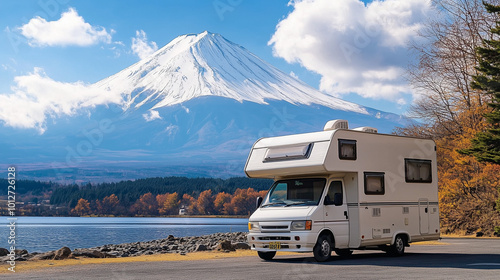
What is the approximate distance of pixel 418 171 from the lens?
20.0 meters

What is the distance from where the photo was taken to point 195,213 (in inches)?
5571

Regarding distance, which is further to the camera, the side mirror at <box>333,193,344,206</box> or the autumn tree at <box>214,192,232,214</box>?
the autumn tree at <box>214,192,232,214</box>

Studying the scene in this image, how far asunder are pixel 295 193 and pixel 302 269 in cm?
304

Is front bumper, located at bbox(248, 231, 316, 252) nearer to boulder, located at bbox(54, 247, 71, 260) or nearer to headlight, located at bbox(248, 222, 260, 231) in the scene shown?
headlight, located at bbox(248, 222, 260, 231)

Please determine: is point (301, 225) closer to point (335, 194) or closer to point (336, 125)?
point (335, 194)

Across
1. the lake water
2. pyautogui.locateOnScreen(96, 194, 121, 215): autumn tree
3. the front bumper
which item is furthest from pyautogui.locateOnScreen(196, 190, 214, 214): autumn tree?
the front bumper

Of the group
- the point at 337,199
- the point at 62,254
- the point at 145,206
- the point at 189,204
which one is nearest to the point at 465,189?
the point at 337,199

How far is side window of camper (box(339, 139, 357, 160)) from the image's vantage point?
57.2 feet

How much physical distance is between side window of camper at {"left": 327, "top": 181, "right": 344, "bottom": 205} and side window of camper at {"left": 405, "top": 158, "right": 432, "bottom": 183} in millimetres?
2787

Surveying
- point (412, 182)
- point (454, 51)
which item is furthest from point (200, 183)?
point (412, 182)

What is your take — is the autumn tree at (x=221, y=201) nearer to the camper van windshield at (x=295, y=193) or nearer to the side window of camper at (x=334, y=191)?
the camper van windshield at (x=295, y=193)

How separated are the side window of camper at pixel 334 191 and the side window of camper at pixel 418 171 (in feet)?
9.14

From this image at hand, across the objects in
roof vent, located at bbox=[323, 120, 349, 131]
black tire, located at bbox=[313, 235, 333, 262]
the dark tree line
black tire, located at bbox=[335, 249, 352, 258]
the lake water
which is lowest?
A: the lake water

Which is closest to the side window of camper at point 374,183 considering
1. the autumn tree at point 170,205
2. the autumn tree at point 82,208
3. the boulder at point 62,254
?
the boulder at point 62,254
